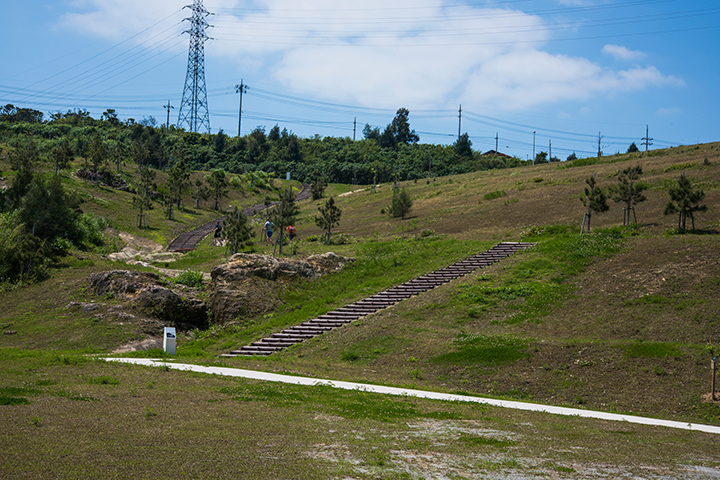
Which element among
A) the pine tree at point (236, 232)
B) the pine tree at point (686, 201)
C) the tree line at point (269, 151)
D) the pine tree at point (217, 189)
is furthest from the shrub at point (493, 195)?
the tree line at point (269, 151)

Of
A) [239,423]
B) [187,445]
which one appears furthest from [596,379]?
[187,445]

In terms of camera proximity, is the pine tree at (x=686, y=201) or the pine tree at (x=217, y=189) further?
the pine tree at (x=217, y=189)

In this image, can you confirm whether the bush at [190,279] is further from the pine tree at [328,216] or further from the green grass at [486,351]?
the green grass at [486,351]

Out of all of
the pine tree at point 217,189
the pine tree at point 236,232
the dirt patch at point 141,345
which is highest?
Answer: the pine tree at point 217,189

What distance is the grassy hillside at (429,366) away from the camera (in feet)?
29.9

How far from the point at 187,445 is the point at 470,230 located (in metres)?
36.5

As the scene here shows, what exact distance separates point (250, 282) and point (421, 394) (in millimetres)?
15940

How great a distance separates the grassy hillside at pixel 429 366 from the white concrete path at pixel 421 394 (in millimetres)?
1024

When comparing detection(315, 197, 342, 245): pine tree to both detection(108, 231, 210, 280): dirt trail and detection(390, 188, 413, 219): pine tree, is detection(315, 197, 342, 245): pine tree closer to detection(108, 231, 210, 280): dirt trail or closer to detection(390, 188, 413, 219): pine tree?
detection(390, 188, 413, 219): pine tree

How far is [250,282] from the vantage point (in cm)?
2997

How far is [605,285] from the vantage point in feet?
85.8

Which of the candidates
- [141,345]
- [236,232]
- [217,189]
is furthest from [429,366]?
[217,189]

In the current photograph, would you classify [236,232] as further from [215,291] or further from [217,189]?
[217,189]

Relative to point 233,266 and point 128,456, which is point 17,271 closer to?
point 233,266
